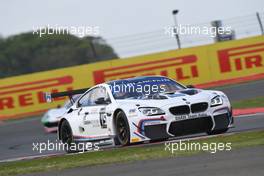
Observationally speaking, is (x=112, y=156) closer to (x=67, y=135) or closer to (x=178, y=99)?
(x=178, y=99)

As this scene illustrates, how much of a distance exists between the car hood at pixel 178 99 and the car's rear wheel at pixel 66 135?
182 centimetres

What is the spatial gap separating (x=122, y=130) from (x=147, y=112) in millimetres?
667

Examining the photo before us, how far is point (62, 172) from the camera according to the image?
9.21 meters

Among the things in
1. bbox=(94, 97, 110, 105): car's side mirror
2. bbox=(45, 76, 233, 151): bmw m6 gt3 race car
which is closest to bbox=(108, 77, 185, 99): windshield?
bbox=(45, 76, 233, 151): bmw m6 gt3 race car

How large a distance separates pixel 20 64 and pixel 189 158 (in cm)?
5786

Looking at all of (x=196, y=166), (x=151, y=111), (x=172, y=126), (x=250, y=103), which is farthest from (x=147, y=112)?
(x=250, y=103)

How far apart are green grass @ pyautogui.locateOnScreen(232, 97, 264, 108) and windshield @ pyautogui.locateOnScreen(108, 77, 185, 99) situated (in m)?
6.76

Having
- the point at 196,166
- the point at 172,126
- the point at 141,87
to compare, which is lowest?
the point at 196,166

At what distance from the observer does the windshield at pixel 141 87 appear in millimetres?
12352

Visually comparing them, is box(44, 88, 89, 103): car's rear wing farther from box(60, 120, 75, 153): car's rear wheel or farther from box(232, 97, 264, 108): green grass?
box(232, 97, 264, 108): green grass

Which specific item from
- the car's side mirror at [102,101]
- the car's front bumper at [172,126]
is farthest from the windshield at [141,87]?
the car's front bumper at [172,126]

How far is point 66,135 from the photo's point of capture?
535 inches

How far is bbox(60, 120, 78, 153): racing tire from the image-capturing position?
13.4m

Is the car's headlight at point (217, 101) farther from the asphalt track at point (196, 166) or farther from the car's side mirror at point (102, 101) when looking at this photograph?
the asphalt track at point (196, 166)
